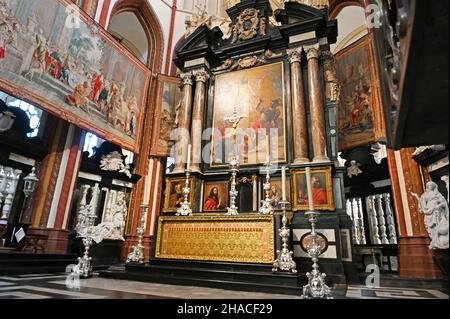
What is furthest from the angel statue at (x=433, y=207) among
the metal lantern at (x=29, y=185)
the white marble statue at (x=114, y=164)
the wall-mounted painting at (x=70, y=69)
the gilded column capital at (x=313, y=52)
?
the metal lantern at (x=29, y=185)

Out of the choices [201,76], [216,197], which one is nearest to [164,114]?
[201,76]

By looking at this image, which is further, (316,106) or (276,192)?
(316,106)

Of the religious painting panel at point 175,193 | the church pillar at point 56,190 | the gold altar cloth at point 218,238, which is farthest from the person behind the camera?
the church pillar at point 56,190

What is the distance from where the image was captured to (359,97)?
846 cm

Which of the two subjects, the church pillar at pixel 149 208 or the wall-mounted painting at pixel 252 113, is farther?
the church pillar at pixel 149 208

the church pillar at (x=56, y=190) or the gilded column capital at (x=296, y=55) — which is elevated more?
the gilded column capital at (x=296, y=55)

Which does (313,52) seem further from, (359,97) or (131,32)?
(131,32)

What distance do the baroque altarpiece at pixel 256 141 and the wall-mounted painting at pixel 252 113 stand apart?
27 millimetres

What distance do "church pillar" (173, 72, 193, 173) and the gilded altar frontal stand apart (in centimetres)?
9

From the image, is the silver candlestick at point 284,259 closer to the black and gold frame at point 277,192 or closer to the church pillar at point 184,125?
the black and gold frame at point 277,192

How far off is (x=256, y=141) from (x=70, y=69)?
4.87m

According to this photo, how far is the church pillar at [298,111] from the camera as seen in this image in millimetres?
6340

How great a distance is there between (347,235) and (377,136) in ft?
11.0
